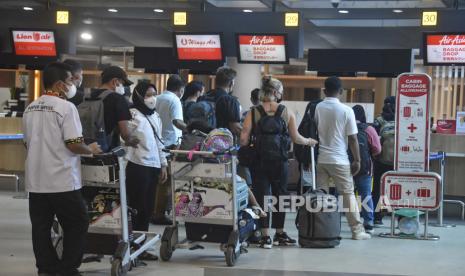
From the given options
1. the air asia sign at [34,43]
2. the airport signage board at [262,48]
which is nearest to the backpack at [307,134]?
the airport signage board at [262,48]

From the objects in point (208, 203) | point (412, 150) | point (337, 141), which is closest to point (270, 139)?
point (208, 203)

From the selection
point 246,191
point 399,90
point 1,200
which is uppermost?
point 399,90

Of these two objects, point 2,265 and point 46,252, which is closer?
point 46,252

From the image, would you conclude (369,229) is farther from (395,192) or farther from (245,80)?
(245,80)

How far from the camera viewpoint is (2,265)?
20.3ft

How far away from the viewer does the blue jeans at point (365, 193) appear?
8.46m

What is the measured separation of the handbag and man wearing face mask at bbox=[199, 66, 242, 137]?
0.32 m

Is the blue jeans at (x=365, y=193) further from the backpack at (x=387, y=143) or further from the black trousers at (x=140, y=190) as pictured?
the black trousers at (x=140, y=190)

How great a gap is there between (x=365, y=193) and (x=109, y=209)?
12.1 ft

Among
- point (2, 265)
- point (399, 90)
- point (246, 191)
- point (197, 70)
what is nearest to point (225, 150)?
point (246, 191)

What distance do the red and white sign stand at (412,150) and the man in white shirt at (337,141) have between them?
1.56ft

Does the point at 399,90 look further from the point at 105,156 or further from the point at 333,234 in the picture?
the point at 105,156

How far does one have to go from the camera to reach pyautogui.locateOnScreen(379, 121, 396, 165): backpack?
9.06 m

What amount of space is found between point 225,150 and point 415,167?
8.98ft
